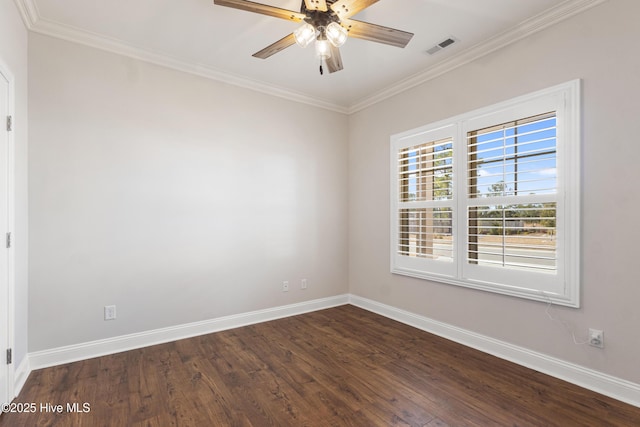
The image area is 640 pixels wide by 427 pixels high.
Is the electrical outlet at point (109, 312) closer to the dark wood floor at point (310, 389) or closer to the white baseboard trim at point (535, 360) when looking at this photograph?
the dark wood floor at point (310, 389)

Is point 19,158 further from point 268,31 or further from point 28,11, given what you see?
point 268,31

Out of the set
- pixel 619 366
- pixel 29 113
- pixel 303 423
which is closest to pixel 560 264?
pixel 619 366

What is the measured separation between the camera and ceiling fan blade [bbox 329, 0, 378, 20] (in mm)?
1955

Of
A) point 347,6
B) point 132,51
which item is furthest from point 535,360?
Result: point 132,51

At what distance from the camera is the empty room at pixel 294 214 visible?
2.19m

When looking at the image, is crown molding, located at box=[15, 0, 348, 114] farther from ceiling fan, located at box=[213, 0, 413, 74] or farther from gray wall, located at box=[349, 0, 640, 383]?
gray wall, located at box=[349, 0, 640, 383]

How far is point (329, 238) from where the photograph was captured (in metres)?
4.50

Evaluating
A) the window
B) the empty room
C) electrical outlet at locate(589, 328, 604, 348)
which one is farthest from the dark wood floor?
the window

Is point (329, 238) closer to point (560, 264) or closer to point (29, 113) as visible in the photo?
point (560, 264)

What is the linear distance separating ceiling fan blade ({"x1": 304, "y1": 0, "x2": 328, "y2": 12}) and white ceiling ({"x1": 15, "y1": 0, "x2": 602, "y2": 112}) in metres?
0.44

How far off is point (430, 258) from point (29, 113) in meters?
3.94

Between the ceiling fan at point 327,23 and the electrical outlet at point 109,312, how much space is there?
272 centimetres

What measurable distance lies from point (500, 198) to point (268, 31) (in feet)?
8.30

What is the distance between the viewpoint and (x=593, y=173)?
235cm
